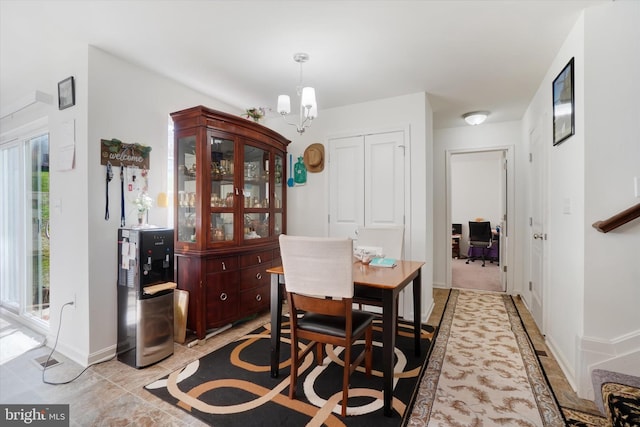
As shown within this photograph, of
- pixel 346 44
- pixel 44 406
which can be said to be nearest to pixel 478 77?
pixel 346 44

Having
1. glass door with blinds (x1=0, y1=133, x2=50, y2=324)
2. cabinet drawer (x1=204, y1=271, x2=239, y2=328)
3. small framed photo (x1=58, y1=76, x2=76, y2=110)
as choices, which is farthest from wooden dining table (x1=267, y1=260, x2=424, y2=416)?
glass door with blinds (x1=0, y1=133, x2=50, y2=324)

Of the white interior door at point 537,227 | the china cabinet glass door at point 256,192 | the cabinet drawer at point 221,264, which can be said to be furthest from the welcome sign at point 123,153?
the white interior door at point 537,227

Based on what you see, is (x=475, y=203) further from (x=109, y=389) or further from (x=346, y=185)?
(x=109, y=389)

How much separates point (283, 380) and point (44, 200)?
3239 millimetres

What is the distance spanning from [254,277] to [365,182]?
170 centimetres

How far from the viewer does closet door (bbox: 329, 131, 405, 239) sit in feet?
11.0

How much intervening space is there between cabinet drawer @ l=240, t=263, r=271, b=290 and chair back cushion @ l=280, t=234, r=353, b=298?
4.43ft

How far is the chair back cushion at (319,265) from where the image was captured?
1617mm

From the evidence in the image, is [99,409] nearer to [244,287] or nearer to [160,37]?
[244,287]

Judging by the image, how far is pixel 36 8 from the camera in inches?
73.7

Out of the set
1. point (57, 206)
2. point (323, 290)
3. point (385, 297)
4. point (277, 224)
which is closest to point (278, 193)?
point (277, 224)

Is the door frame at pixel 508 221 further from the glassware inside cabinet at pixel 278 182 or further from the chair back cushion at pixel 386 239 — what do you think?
the glassware inside cabinet at pixel 278 182

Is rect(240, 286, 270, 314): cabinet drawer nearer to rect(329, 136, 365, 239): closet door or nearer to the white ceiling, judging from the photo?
rect(329, 136, 365, 239): closet door

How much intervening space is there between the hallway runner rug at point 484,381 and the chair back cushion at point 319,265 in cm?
87
